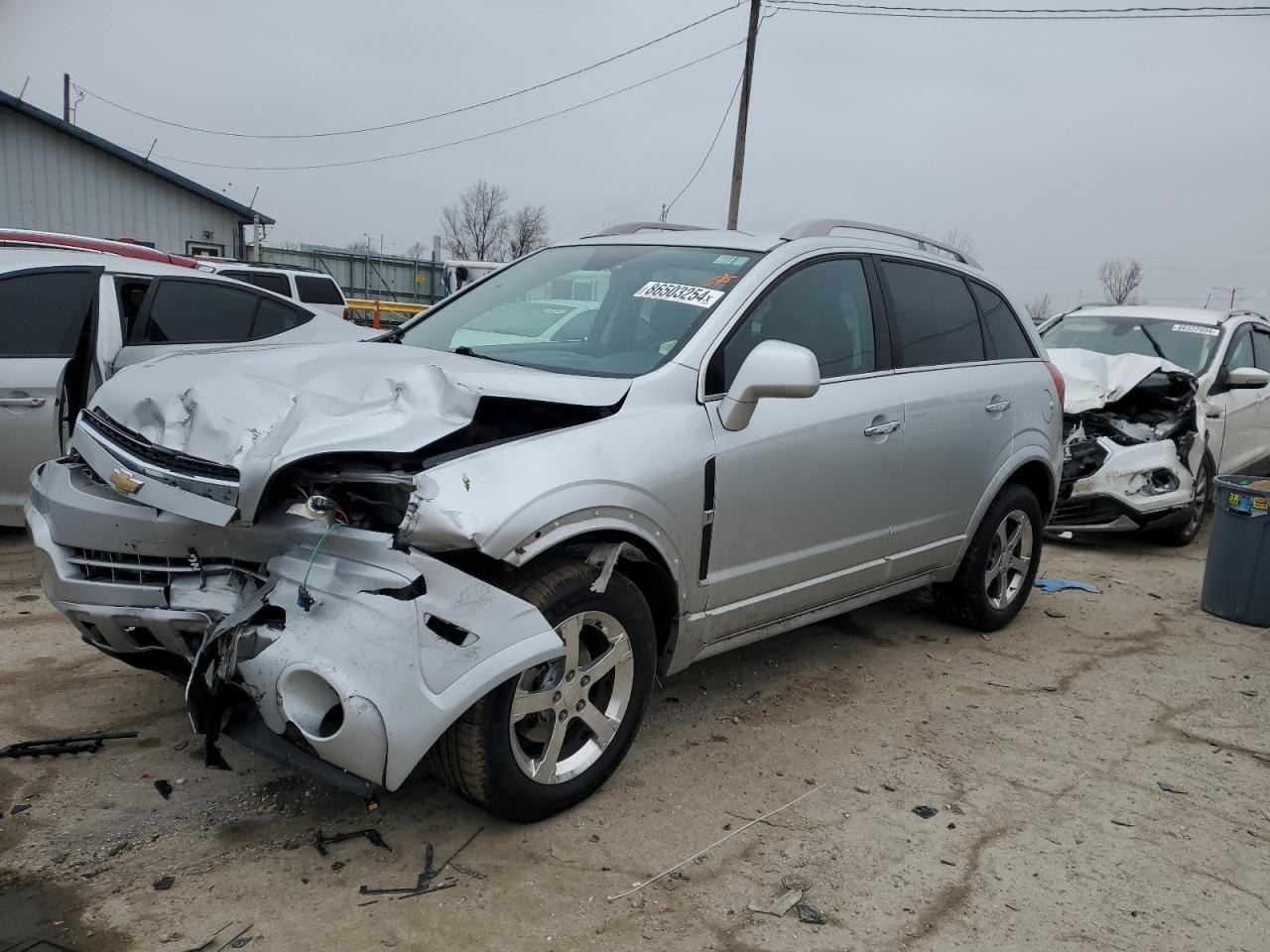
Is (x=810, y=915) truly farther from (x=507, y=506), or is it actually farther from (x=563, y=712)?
(x=507, y=506)

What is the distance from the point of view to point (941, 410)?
14.1ft

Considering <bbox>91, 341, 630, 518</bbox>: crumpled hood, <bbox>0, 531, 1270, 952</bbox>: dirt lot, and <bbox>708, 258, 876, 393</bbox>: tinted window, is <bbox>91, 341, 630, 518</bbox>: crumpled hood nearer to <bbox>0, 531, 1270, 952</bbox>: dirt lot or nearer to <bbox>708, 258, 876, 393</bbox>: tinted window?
<bbox>708, 258, 876, 393</bbox>: tinted window

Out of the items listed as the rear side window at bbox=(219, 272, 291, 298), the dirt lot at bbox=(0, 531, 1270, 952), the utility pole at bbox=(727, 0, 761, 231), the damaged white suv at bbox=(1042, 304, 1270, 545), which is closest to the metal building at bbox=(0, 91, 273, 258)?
the rear side window at bbox=(219, 272, 291, 298)

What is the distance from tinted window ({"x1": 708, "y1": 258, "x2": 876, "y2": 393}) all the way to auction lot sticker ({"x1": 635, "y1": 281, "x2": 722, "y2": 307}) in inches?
6.1

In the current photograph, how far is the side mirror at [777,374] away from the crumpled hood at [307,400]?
41 centimetres

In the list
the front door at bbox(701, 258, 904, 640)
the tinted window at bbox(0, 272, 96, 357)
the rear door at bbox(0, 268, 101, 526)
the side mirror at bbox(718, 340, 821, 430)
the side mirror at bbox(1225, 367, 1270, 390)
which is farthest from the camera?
the side mirror at bbox(1225, 367, 1270, 390)

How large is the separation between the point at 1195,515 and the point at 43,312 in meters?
8.46

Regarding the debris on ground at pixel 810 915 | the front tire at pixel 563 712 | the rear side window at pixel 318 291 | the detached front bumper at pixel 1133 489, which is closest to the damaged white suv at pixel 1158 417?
the detached front bumper at pixel 1133 489

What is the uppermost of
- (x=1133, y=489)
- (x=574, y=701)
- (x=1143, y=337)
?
Answer: (x=1143, y=337)

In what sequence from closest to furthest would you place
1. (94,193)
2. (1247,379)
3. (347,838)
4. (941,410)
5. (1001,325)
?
(347,838) → (941,410) → (1001,325) → (1247,379) → (94,193)

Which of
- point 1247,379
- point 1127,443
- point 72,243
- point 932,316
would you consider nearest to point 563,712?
point 932,316

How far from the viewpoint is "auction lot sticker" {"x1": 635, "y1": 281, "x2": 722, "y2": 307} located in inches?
137

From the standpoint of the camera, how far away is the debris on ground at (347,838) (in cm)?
277

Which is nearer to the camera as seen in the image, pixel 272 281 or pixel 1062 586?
pixel 1062 586
